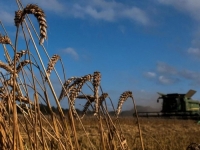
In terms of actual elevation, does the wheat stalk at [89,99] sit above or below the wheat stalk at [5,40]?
below

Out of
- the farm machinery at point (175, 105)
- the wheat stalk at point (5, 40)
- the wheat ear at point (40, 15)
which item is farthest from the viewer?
the farm machinery at point (175, 105)

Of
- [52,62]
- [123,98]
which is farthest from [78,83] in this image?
[123,98]

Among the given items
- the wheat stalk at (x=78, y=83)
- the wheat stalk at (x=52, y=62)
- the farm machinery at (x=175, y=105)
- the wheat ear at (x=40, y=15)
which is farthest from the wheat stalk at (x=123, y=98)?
the farm machinery at (x=175, y=105)

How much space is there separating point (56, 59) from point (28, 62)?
Answer: 9.0 inches

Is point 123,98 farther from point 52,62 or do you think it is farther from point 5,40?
point 5,40

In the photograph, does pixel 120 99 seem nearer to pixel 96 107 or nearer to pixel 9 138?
pixel 96 107

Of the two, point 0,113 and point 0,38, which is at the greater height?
point 0,38

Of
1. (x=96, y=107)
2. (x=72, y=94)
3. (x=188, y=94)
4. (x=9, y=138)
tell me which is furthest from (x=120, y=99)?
(x=188, y=94)

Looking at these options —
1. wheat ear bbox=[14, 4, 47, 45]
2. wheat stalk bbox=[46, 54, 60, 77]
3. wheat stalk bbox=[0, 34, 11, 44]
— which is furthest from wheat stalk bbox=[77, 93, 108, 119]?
wheat ear bbox=[14, 4, 47, 45]

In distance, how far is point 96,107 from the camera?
2.54 meters

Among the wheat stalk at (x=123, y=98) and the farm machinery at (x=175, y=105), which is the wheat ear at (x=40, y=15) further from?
the farm machinery at (x=175, y=105)

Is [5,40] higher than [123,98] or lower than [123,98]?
higher

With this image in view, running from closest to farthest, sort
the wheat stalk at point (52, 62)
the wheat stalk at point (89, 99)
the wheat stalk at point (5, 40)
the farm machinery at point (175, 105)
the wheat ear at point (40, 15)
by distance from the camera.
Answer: the wheat ear at point (40, 15)
the wheat stalk at point (5, 40)
the wheat stalk at point (52, 62)
the wheat stalk at point (89, 99)
the farm machinery at point (175, 105)

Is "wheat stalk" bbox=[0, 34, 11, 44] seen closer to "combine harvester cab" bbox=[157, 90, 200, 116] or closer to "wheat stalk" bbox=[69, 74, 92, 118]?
"wheat stalk" bbox=[69, 74, 92, 118]
